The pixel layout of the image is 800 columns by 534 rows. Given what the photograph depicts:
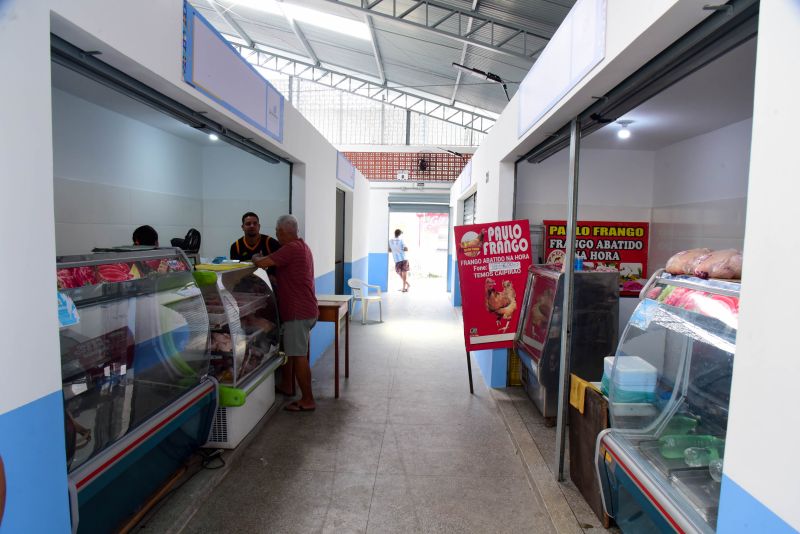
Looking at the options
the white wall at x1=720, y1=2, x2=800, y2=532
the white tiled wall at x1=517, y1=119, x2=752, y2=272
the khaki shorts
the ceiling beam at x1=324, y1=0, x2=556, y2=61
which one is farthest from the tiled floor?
the ceiling beam at x1=324, y1=0, x2=556, y2=61

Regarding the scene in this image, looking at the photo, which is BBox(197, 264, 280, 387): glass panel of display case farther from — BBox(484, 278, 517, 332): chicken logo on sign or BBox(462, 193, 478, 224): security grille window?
BBox(462, 193, 478, 224): security grille window

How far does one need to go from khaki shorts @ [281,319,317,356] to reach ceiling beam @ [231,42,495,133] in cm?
887

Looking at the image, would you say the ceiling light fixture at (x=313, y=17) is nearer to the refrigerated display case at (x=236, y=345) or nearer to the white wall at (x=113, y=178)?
the white wall at (x=113, y=178)

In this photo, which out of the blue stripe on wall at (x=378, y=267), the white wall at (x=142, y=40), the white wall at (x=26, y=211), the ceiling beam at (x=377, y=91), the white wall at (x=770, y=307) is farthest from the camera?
the blue stripe on wall at (x=378, y=267)

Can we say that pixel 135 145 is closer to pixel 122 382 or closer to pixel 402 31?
pixel 122 382

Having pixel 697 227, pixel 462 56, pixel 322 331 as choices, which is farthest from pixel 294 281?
pixel 462 56

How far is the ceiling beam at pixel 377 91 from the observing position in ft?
38.0

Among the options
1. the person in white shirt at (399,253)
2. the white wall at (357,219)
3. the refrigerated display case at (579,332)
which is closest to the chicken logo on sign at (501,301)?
the refrigerated display case at (579,332)

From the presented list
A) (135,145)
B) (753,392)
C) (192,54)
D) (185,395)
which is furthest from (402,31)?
(753,392)

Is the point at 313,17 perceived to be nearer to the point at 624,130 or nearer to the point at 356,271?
the point at 356,271

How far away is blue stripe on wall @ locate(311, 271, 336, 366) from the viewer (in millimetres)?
5348

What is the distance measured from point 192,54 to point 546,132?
2300 millimetres

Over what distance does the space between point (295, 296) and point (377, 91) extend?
9.42 metres

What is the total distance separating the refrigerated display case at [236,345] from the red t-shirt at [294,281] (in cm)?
16
